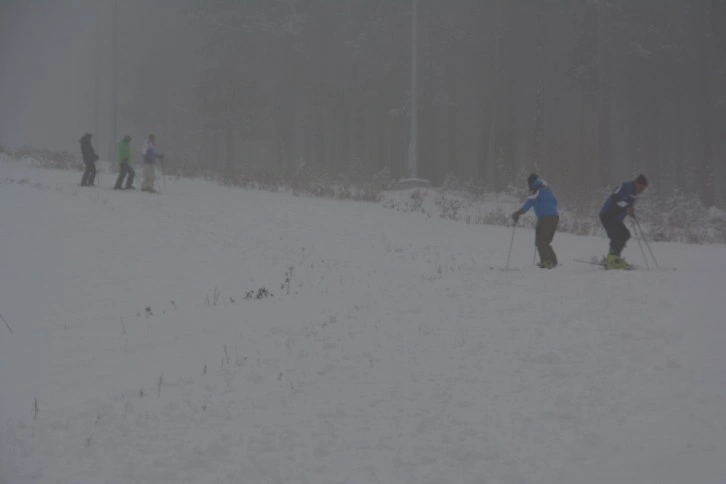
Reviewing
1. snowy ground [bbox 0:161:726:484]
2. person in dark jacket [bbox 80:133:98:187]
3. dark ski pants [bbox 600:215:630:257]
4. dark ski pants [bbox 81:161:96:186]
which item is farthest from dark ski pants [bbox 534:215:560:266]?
dark ski pants [bbox 81:161:96:186]

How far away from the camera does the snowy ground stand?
414cm

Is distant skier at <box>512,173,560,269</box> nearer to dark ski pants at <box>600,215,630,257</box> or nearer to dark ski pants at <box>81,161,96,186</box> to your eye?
dark ski pants at <box>600,215,630,257</box>

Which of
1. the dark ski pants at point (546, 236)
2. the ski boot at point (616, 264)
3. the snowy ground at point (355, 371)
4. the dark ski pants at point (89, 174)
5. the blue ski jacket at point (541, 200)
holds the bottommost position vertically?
the snowy ground at point (355, 371)

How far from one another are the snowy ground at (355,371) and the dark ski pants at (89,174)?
22.3 ft

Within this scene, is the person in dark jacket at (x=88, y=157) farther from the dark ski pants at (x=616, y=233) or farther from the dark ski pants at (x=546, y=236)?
the dark ski pants at (x=616, y=233)

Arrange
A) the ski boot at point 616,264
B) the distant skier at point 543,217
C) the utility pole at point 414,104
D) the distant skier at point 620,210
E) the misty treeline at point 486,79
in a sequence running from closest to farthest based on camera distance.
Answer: the ski boot at point 616,264 < the distant skier at point 620,210 < the distant skier at point 543,217 < the utility pole at point 414,104 < the misty treeline at point 486,79

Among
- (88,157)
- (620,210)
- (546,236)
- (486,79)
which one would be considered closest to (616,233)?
(620,210)

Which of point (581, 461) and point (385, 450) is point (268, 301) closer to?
point (385, 450)

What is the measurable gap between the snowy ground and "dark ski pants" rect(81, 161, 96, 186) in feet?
22.3

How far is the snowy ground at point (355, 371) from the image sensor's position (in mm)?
4145

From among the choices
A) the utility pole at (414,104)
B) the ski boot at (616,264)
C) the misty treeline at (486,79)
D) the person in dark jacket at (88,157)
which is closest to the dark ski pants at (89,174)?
the person in dark jacket at (88,157)

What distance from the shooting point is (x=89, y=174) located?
19406 mm

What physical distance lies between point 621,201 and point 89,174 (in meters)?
16.0

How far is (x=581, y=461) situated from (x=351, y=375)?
92.8 inches
